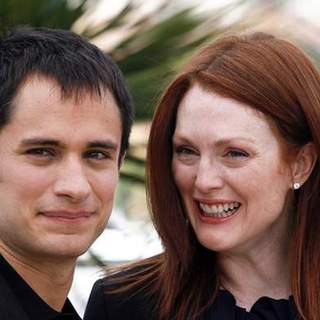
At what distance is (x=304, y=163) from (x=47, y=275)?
93 cm

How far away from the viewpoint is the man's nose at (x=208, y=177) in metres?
3.16

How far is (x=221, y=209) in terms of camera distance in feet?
10.6

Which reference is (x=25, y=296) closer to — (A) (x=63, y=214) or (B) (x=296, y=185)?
(A) (x=63, y=214)

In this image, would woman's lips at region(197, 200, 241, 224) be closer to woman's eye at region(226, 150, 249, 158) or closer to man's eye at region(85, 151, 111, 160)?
woman's eye at region(226, 150, 249, 158)

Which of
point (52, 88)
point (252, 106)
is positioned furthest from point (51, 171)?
point (252, 106)

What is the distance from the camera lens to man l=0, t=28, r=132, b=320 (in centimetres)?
277

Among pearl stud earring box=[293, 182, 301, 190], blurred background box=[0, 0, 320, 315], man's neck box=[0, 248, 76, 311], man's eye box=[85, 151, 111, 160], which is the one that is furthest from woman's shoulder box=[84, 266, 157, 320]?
blurred background box=[0, 0, 320, 315]

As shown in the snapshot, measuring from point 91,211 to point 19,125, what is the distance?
31 cm

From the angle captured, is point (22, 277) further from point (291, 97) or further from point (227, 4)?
point (227, 4)

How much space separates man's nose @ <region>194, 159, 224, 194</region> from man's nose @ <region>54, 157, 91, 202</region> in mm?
484

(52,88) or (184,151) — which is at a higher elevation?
(52,88)

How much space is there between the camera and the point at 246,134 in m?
3.18

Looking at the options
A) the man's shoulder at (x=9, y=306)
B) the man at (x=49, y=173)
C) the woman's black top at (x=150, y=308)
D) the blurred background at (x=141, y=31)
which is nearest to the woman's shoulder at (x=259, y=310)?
the woman's black top at (x=150, y=308)

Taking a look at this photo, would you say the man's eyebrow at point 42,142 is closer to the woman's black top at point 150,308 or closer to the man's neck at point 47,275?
the man's neck at point 47,275
